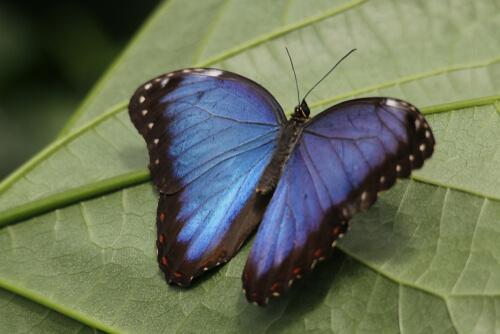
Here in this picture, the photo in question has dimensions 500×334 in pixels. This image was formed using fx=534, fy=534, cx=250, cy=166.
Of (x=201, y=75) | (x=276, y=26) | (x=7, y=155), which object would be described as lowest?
(x=7, y=155)

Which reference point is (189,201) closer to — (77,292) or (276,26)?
(77,292)

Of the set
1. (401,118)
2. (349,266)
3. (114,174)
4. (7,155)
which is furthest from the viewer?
(7,155)

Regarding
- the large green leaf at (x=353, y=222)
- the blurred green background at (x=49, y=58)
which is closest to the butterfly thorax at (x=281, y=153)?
the large green leaf at (x=353, y=222)


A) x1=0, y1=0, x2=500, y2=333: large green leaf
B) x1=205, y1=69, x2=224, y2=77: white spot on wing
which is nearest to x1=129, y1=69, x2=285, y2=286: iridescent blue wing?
x1=205, y1=69, x2=224, y2=77: white spot on wing

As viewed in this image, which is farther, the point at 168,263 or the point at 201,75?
the point at 201,75

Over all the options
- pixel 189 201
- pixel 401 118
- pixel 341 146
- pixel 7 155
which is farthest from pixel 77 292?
pixel 7 155

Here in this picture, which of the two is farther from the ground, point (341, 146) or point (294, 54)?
point (341, 146)

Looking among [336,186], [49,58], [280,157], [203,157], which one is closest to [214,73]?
[203,157]
